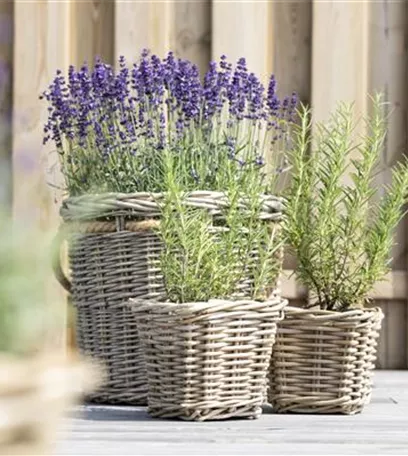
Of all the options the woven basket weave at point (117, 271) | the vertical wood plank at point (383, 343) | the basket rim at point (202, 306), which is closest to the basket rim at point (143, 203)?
the woven basket weave at point (117, 271)

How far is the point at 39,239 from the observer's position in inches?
29.6

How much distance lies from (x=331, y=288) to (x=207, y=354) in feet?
1.25

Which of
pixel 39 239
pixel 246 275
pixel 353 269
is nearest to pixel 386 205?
pixel 353 269

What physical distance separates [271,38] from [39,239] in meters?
2.78

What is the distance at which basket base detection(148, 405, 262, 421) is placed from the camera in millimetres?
2391

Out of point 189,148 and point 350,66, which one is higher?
point 350,66

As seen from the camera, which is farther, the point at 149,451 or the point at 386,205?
the point at 386,205

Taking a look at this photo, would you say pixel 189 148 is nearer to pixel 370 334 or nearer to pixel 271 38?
pixel 370 334

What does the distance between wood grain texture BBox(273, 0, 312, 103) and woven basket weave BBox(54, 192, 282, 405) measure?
948mm

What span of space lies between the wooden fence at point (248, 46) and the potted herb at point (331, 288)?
802 mm

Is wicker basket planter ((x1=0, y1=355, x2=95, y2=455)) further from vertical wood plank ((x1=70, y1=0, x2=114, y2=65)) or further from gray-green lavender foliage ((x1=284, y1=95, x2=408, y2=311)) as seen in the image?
vertical wood plank ((x1=70, y1=0, x2=114, y2=65))

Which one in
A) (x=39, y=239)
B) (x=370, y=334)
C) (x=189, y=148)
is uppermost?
(x=189, y=148)

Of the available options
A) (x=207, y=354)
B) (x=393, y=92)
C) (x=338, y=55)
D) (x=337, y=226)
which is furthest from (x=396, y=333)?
(x=207, y=354)

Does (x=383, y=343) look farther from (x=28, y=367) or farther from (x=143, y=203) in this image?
(x=28, y=367)
